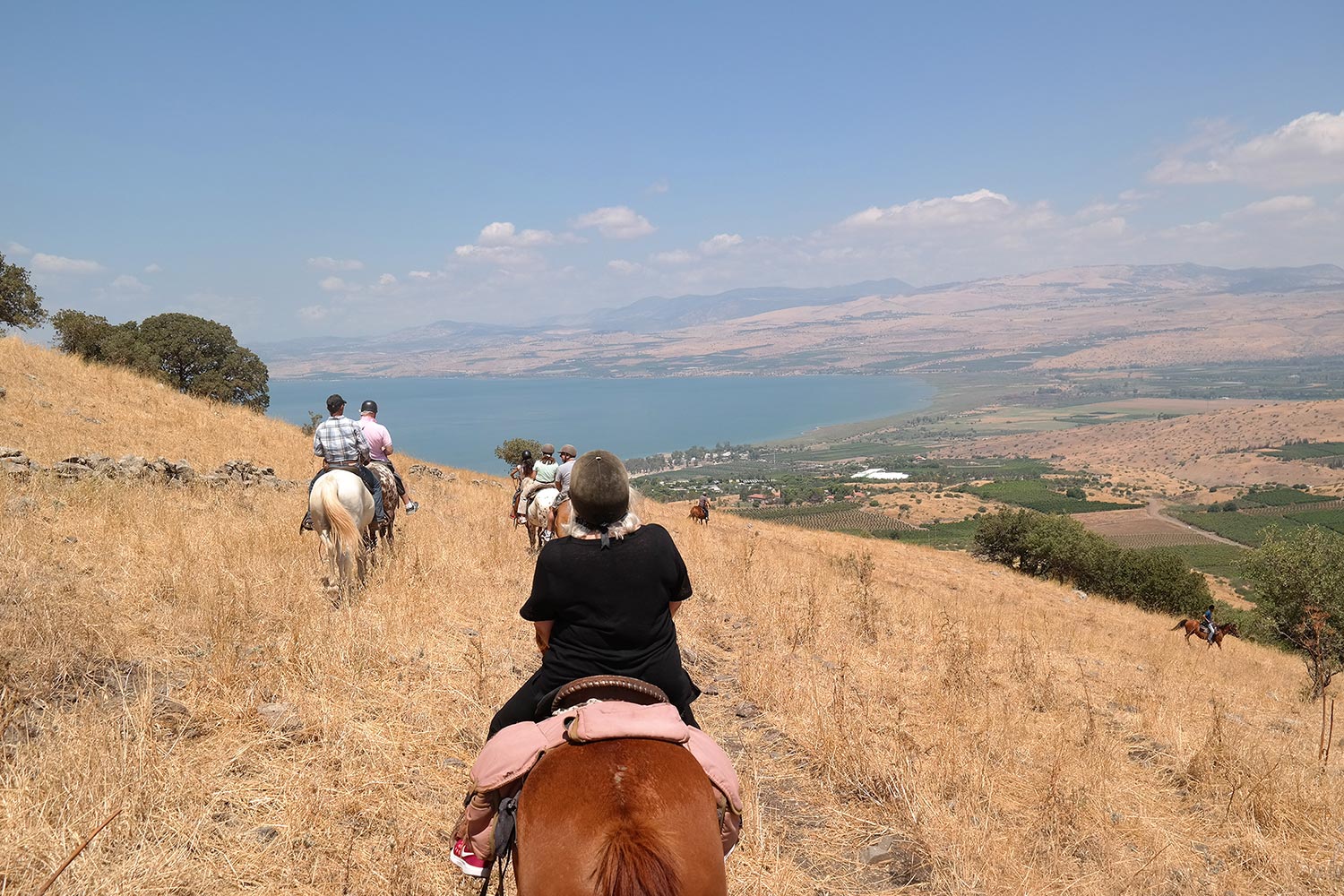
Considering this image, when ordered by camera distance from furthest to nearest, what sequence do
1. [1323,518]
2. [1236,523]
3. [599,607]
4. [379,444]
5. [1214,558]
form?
1. [1236,523]
2. [1323,518]
3. [1214,558]
4. [379,444]
5. [599,607]

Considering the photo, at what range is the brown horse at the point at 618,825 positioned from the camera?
2025 millimetres

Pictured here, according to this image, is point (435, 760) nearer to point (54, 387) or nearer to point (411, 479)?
point (411, 479)

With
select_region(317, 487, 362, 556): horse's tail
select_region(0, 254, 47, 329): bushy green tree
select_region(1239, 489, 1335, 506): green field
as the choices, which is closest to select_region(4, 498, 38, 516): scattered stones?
select_region(317, 487, 362, 556): horse's tail

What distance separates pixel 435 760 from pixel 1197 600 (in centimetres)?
5049

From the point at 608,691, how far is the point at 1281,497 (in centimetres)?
12920

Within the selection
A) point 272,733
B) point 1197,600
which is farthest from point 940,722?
point 1197,600

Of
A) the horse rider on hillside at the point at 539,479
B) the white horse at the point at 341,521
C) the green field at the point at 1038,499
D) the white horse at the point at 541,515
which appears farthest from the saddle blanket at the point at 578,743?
the green field at the point at 1038,499

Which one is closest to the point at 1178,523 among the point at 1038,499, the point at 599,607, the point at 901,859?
the point at 1038,499

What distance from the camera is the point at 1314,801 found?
4848 millimetres

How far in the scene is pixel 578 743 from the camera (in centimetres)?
243

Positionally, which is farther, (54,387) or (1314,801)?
(54,387)

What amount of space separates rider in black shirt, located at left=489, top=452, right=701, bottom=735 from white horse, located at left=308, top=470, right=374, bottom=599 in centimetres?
532

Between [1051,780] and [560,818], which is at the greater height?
[560,818]

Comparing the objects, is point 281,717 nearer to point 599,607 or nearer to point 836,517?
point 599,607
